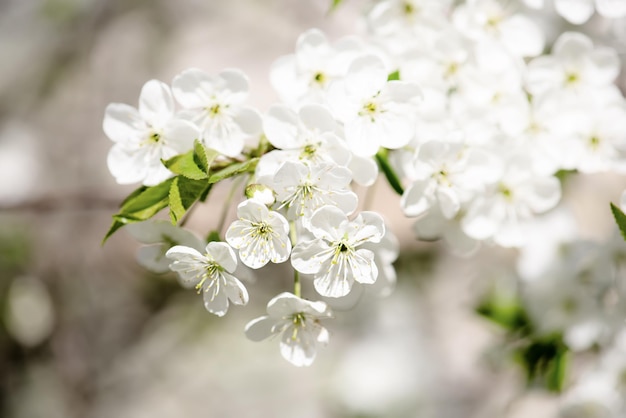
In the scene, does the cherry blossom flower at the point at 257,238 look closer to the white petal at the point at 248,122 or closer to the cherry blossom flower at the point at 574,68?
the white petal at the point at 248,122

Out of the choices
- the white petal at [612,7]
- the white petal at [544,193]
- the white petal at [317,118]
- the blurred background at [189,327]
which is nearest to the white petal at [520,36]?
the white petal at [612,7]

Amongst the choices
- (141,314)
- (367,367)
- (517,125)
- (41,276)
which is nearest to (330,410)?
(367,367)

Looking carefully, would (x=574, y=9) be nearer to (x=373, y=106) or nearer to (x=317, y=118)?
(x=373, y=106)

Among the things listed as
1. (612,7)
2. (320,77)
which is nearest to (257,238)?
(320,77)

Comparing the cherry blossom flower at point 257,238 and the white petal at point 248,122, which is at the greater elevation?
the white petal at point 248,122

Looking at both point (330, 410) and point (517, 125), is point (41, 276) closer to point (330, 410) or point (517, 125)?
point (330, 410)
